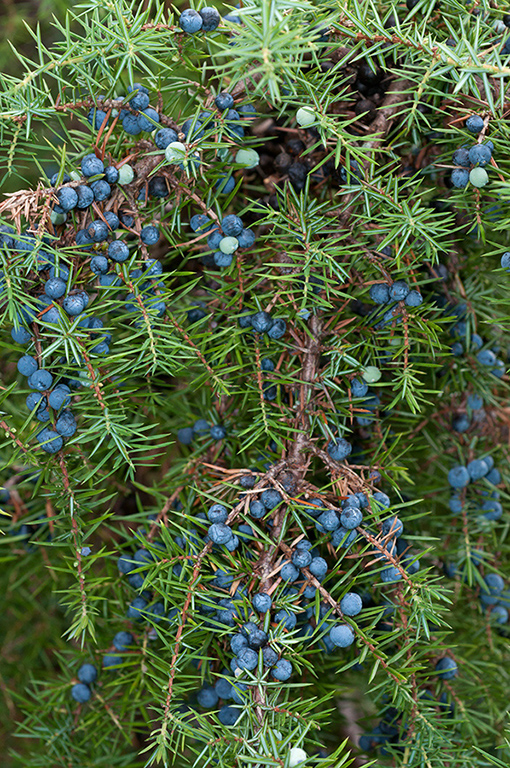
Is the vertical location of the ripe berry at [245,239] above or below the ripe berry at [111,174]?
below

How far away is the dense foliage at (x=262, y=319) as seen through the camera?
1.75ft

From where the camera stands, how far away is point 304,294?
1.84 feet

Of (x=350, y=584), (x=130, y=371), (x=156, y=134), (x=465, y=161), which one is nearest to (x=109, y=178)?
(x=156, y=134)

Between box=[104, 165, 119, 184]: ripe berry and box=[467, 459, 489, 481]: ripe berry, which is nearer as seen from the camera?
box=[104, 165, 119, 184]: ripe berry

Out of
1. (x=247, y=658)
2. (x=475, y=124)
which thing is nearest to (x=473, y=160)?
(x=475, y=124)

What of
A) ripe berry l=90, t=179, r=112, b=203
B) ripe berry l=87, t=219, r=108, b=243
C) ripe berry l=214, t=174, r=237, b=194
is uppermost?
ripe berry l=90, t=179, r=112, b=203

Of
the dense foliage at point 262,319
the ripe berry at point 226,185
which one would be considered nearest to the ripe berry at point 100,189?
the dense foliage at point 262,319

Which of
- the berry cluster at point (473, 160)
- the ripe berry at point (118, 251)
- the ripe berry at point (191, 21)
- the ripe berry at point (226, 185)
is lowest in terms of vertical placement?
the berry cluster at point (473, 160)

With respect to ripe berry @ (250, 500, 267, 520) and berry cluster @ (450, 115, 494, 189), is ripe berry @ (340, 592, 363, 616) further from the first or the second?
berry cluster @ (450, 115, 494, 189)

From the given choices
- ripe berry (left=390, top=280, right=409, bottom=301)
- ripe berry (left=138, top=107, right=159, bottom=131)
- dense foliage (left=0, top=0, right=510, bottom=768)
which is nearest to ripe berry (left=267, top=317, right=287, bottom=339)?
dense foliage (left=0, top=0, right=510, bottom=768)

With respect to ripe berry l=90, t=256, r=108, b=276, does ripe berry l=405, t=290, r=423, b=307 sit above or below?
below

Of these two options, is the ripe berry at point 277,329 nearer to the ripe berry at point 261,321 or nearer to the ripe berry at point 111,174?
the ripe berry at point 261,321

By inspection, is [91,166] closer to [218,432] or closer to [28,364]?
[28,364]

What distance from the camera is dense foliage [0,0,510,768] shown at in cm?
53
